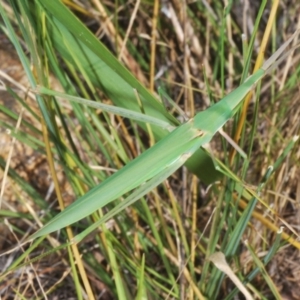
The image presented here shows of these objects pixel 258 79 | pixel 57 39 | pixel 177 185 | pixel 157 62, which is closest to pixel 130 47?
pixel 157 62

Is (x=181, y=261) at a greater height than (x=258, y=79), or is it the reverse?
(x=258, y=79)

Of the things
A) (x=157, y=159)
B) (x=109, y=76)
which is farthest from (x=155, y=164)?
(x=109, y=76)

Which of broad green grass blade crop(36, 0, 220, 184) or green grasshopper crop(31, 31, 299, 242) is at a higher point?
broad green grass blade crop(36, 0, 220, 184)

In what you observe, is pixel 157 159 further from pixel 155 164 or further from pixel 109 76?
pixel 109 76

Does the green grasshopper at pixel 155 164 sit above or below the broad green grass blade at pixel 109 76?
below

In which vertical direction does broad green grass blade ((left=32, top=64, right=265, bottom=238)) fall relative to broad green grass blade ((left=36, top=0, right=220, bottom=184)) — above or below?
below

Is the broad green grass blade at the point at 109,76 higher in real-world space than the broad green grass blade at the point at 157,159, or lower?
higher

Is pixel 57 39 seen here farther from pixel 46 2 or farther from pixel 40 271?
pixel 40 271

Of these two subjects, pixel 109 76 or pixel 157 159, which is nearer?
pixel 157 159
